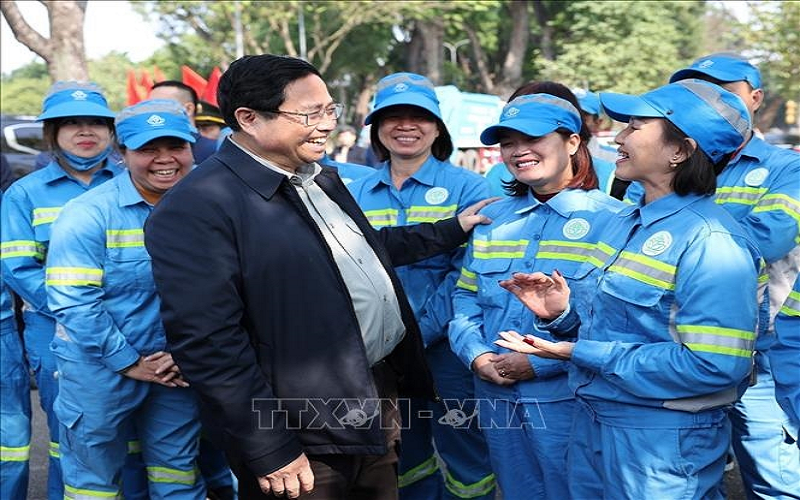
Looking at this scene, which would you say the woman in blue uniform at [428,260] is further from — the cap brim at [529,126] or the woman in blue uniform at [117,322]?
the woman in blue uniform at [117,322]

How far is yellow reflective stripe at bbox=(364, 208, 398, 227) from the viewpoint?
12.6 ft

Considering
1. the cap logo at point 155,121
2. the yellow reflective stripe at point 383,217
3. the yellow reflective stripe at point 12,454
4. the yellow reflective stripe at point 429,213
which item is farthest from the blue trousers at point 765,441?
the yellow reflective stripe at point 12,454

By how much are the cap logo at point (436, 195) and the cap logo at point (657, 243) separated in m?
1.41

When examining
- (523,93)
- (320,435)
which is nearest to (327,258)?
(320,435)

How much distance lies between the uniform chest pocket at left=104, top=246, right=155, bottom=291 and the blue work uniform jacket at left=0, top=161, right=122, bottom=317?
664mm

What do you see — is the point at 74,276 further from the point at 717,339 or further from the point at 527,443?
the point at 717,339

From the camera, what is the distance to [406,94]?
374 cm

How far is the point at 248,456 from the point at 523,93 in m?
1.94

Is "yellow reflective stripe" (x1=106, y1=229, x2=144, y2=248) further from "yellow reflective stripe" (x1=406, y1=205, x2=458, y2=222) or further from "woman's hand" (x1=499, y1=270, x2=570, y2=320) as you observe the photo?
"woman's hand" (x1=499, y1=270, x2=570, y2=320)

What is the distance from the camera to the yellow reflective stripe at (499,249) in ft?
10.3

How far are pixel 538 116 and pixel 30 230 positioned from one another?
7.71ft

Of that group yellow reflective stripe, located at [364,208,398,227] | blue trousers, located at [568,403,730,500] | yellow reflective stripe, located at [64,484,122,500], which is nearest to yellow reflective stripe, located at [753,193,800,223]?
blue trousers, located at [568,403,730,500]

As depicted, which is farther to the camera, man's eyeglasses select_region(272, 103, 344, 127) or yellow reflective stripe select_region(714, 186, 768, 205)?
yellow reflective stripe select_region(714, 186, 768, 205)

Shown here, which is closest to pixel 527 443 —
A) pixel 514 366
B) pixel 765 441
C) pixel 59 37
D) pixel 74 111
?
pixel 514 366
